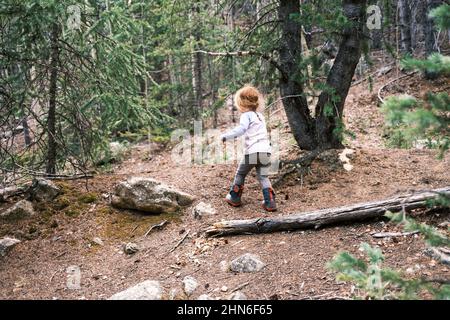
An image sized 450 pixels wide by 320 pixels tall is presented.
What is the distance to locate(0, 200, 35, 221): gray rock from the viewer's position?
620cm

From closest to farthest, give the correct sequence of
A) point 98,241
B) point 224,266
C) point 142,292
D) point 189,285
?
point 142,292 → point 189,285 → point 224,266 → point 98,241

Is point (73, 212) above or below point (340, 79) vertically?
below

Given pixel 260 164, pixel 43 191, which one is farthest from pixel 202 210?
pixel 43 191

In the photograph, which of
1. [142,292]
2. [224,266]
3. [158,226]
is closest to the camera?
[142,292]

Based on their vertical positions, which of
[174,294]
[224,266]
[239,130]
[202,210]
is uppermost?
[239,130]

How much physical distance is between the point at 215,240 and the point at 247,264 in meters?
0.84

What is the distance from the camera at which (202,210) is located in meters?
6.30

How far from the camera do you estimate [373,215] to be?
5359 mm

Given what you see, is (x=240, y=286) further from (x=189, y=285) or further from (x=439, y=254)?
(x=439, y=254)

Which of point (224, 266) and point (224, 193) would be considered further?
point (224, 193)

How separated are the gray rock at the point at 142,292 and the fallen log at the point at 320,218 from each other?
1.30 m
